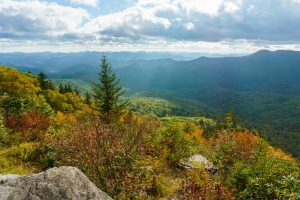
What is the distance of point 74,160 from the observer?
31.4 ft

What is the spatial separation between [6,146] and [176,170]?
944cm

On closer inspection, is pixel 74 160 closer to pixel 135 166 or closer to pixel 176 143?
pixel 135 166

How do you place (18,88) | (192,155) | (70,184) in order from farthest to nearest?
(18,88) < (192,155) < (70,184)

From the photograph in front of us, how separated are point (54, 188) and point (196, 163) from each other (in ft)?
31.8

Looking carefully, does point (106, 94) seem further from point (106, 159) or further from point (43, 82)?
point (43, 82)

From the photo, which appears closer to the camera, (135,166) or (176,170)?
(135,166)

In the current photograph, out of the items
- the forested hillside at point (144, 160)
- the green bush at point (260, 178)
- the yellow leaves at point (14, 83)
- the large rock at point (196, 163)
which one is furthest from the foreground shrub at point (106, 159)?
the yellow leaves at point (14, 83)

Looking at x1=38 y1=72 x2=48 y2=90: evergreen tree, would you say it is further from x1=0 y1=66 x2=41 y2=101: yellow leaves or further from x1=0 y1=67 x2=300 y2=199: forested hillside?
x1=0 y1=67 x2=300 y2=199: forested hillside

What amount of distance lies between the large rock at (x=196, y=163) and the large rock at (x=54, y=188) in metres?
8.54

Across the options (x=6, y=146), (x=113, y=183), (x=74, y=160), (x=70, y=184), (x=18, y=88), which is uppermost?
(x=70, y=184)

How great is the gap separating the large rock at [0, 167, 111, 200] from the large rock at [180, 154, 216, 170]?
28.0 feet

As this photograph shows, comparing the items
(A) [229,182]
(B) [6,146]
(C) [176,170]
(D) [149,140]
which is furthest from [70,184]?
(B) [6,146]

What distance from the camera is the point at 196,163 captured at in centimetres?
1495

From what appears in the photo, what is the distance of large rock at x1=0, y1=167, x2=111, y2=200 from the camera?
617cm
